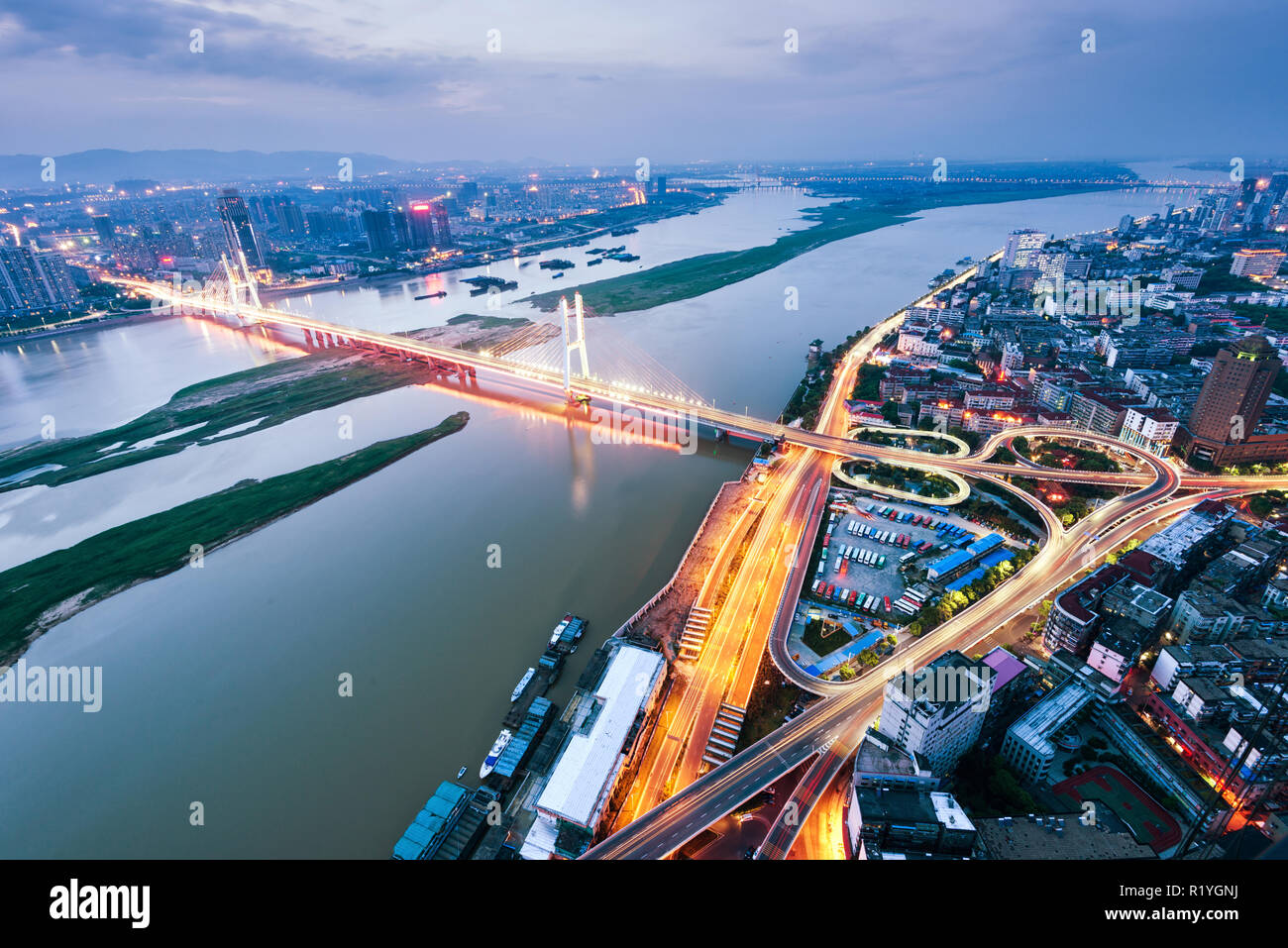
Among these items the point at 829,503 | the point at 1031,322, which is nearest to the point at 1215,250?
the point at 1031,322

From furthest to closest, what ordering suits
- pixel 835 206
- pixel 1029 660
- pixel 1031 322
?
pixel 835 206
pixel 1031 322
pixel 1029 660

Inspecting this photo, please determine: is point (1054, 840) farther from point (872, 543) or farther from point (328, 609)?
point (328, 609)

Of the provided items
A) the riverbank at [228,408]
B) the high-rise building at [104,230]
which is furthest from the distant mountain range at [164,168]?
the riverbank at [228,408]

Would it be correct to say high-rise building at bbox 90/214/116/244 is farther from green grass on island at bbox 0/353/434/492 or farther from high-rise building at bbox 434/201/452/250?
green grass on island at bbox 0/353/434/492

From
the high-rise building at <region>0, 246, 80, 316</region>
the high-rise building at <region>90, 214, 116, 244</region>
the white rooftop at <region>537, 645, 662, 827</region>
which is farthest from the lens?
the high-rise building at <region>90, 214, 116, 244</region>

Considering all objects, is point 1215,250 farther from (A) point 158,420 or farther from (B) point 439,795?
(A) point 158,420

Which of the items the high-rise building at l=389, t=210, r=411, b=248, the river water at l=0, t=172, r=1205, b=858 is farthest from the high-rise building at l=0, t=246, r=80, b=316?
the high-rise building at l=389, t=210, r=411, b=248
